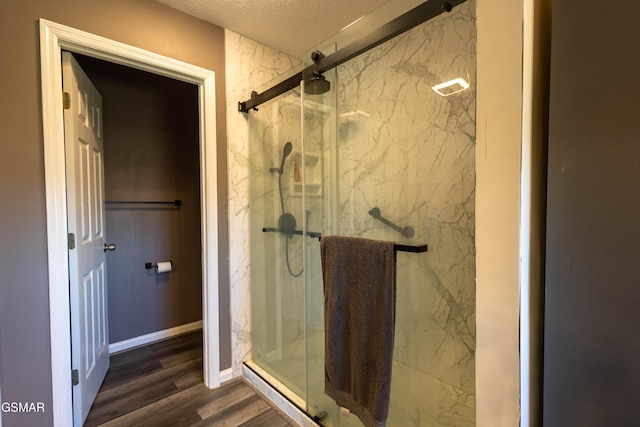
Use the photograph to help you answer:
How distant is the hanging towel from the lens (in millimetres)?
1143

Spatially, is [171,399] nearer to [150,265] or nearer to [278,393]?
[278,393]

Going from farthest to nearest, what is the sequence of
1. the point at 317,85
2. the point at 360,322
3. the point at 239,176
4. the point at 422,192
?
the point at 239,176 < the point at 317,85 < the point at 422,192 < the point at 360,322

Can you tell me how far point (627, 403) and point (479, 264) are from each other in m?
0.33

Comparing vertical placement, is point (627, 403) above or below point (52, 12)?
below

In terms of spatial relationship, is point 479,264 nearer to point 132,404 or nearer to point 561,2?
point 561,2

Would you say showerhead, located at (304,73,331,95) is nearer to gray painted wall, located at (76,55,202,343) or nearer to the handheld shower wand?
the handheld shower wand

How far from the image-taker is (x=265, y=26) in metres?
1.99

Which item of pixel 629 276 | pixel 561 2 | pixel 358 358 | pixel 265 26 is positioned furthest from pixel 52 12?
pixel 629 276

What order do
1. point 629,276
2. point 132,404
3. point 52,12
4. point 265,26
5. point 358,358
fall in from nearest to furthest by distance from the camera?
point 629,276 → point 358,358 → point 52,12 → point 132,404 → point 265,26

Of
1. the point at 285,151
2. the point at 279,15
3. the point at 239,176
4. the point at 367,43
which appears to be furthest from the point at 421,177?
Result: the point at 279,15

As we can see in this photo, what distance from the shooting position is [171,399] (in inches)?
73.0

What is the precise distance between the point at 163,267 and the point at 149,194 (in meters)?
0.67

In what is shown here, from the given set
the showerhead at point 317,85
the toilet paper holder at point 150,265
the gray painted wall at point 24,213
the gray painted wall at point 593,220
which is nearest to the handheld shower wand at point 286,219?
the showerhead at point 317,85

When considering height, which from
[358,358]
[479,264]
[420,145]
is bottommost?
[358,358]
